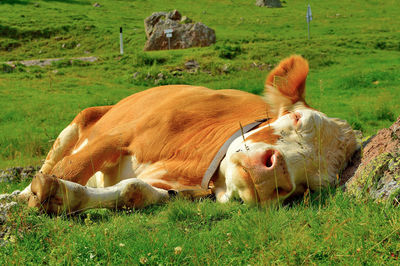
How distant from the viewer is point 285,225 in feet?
9.83

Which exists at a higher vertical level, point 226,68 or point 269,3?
point 269,3

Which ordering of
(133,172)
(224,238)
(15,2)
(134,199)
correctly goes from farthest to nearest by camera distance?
(15,2) → (133,172) → (134,199) → (224,238)

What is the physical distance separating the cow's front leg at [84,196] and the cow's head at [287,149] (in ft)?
2.20

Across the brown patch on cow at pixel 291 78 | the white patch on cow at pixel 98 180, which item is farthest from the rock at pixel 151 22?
the brown patch on cow at pixel 291 78

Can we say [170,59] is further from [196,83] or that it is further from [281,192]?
[281,192]

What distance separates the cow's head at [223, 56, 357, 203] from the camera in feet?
11.1

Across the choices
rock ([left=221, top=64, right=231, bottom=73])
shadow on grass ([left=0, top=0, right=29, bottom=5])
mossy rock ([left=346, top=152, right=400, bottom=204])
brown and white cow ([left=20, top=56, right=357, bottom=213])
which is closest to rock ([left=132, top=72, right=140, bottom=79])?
rock ([left=221, top=64, right=231, bottom=73])

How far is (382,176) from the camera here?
327cm

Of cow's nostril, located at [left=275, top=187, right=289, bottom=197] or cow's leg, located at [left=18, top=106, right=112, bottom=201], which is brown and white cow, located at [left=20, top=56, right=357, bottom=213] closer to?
cow's nostril, located at [left=275, top=187, right=289, bottom=197]

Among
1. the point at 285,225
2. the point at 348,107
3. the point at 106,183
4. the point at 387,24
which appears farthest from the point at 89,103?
the point at 387,24

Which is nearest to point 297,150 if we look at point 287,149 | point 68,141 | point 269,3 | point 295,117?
point 287,149

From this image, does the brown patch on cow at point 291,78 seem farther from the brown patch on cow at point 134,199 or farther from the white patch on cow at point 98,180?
the white patch on cow at point 98,180

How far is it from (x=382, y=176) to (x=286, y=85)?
1313 mm

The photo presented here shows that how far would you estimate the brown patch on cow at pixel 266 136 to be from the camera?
12.1ft
